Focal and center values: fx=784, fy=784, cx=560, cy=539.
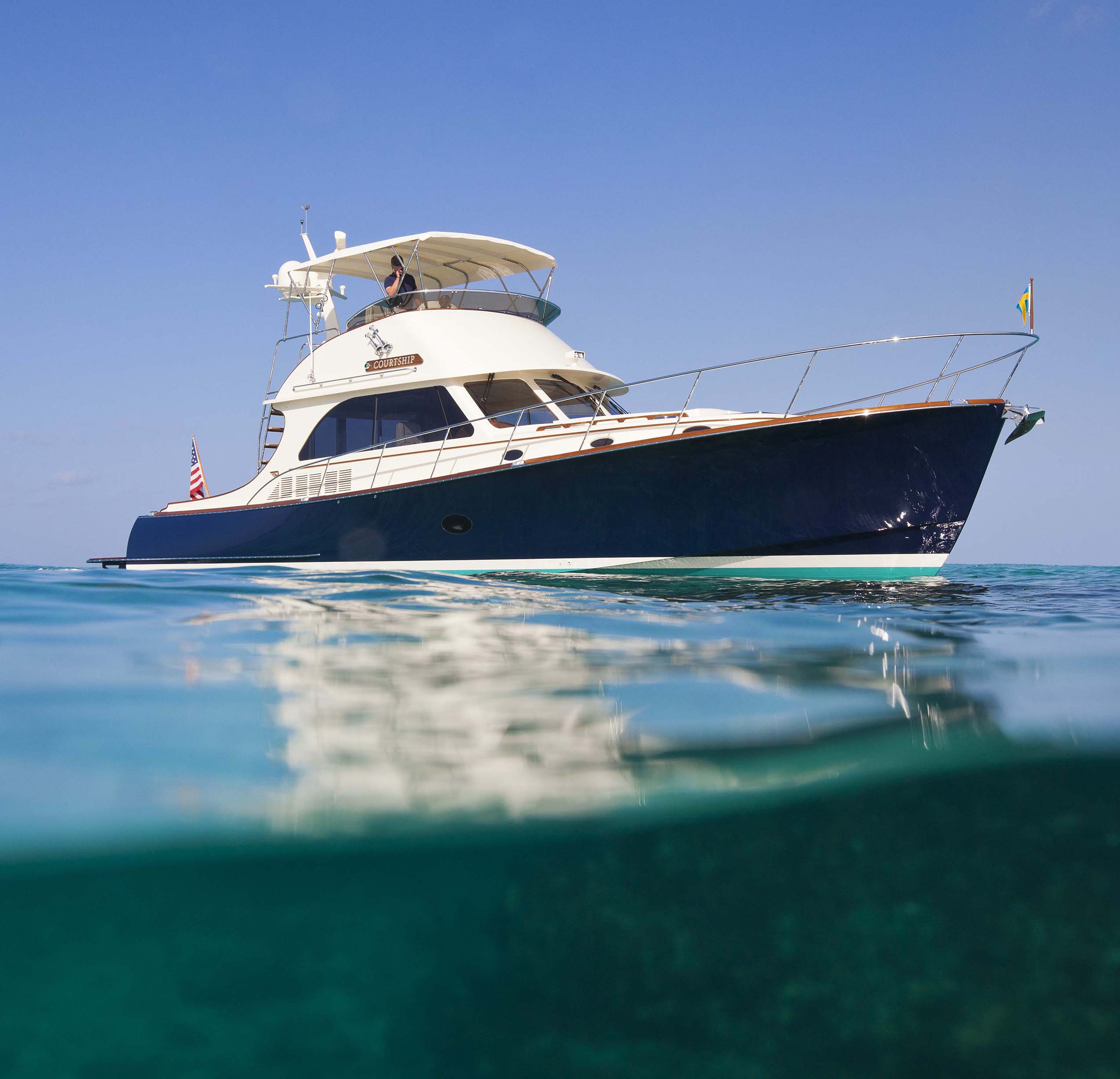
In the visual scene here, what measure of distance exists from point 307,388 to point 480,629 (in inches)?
290

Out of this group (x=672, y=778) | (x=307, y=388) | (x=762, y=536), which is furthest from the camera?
(x=307, y=388)

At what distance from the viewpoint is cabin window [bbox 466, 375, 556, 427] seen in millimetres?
8852

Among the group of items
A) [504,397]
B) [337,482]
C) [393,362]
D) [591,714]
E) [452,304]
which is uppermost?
[452,304]

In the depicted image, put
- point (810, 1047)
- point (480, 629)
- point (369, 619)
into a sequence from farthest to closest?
1. point (369, 619)
2. point (480, 629)
3. point (810, 1047)

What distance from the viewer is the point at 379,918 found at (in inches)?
48.9

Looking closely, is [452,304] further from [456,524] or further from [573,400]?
[456,524]

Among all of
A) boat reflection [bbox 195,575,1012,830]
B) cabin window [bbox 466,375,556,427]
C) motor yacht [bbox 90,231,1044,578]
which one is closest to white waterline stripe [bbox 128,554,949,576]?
motor yacht [bbox 90,231,1044,578]

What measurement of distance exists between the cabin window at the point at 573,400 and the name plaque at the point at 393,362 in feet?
4.69

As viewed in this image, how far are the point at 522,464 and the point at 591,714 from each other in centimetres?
602

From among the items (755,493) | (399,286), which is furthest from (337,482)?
(755,493)

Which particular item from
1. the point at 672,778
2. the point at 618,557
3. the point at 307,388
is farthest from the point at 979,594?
the point at 307,388

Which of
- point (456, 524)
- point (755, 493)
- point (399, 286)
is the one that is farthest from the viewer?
point (399, 286)

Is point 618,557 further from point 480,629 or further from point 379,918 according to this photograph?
point 379,918

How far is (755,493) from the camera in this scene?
24.4 ft
